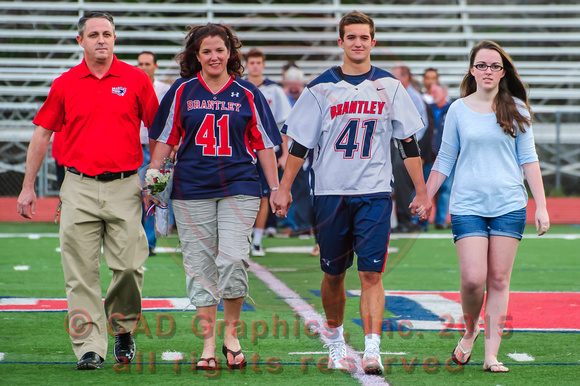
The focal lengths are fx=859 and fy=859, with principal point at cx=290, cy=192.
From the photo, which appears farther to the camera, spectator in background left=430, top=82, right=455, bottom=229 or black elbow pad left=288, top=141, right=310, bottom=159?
spectator in background left=430, top=82, right=455, bottom=229

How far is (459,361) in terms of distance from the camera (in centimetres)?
487

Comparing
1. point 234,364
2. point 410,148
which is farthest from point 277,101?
point 234,364

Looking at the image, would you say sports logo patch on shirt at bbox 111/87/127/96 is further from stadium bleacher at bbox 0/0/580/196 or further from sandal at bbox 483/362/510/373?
stadium bleacher at bbox 0/0/580/196

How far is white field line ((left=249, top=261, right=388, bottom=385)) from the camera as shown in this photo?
4523mm

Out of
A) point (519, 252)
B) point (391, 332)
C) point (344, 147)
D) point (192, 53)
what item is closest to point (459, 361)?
point (391, 332)

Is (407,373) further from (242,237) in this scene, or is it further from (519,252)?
(519,252)

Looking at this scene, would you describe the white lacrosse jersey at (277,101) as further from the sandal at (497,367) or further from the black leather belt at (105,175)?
the sandal at (497,367)

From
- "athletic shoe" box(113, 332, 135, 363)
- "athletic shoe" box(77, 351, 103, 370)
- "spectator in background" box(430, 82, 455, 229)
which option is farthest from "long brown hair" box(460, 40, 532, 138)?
"spectator in background" box(430, 82, 455, 229)

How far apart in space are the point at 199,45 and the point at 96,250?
4.31ft

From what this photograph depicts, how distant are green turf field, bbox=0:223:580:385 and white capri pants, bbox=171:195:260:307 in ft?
1.47

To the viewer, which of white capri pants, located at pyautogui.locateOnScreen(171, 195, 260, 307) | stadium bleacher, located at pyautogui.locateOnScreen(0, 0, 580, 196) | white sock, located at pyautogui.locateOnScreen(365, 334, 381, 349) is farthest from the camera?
stadium bleacher, located at pyautogui.locateOnScreen(0, 0, 580, 196)

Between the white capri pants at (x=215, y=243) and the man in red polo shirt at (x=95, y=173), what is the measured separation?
0.38m

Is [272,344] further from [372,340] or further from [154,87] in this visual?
[154,87]

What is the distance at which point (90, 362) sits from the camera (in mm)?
4699
